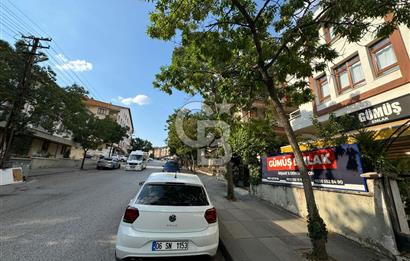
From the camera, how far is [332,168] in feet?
19.2

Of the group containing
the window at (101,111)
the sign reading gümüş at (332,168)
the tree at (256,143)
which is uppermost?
the window at (101,111)

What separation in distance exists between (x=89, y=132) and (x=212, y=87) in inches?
742

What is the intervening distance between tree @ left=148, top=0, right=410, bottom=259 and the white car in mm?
2191

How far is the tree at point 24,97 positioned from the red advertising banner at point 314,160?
15537 millimetres

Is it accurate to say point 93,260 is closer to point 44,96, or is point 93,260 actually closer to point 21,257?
point 21,257

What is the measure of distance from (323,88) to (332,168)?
27.1 ft

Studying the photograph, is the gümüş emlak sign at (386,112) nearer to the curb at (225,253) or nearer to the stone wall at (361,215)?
the stone wall at (361,215)

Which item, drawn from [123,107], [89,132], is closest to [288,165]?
[89,132]

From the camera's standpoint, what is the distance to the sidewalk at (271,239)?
165 inches

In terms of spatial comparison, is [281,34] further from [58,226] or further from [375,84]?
[58,226]

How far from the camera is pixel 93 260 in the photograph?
3.70 meters

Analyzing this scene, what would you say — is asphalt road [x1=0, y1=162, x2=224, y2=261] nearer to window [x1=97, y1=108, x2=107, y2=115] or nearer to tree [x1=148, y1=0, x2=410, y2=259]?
tree [x1=148, y1=0, x2=410, y2=259]

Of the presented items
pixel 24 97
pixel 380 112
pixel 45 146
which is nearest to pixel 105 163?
pixel 45 146

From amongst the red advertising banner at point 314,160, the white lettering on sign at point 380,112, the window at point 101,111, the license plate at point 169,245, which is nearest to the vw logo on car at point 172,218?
the license plate at point 169,245
